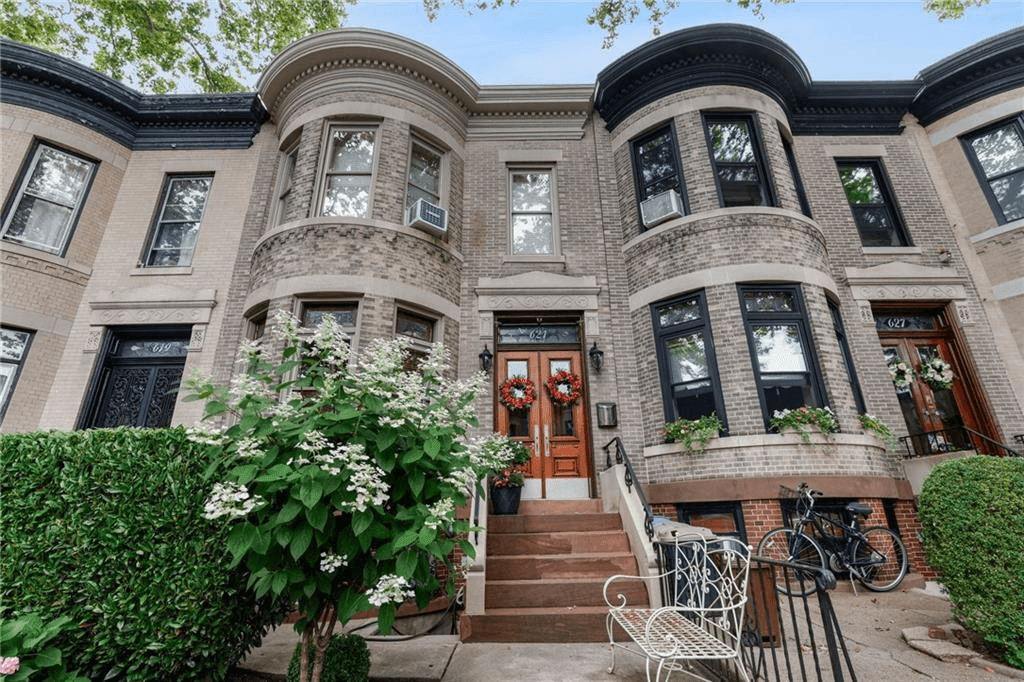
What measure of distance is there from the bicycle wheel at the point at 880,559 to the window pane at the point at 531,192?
25.5ft

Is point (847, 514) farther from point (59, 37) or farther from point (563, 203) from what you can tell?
point (59, 37)

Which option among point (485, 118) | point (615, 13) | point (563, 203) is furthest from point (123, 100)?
point (615, 13)

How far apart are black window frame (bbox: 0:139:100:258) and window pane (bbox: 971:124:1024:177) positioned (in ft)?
60.5

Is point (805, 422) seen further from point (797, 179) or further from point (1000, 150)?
point (1000, 150)

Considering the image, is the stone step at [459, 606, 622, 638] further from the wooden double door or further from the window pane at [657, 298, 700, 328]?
the window pane at [657, 298, 700, 328]

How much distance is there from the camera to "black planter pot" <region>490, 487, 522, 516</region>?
658 centimetres

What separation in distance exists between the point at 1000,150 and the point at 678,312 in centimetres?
790

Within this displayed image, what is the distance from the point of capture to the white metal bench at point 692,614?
3.04 m

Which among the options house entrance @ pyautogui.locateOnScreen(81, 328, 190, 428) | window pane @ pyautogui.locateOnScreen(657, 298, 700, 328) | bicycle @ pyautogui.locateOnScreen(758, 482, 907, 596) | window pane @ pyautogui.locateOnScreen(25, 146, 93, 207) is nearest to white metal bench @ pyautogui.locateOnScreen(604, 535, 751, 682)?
bicycle @ pyautogui.locateOnScreen(758, 482, 907, 596)

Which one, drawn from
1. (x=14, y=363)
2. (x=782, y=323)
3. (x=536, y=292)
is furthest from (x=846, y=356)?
(x=14, y=363)

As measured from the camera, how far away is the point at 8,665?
2270 mm

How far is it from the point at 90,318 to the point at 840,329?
14.0 meters

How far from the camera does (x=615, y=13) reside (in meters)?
8.31

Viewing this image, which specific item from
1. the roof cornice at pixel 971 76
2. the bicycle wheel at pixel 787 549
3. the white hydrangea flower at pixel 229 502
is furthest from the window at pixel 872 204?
the white hydrangea flower at pixel 229 502
